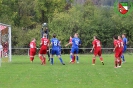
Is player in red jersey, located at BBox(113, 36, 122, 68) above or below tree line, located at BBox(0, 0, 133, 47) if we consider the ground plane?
below

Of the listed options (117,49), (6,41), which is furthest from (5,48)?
(117,49)

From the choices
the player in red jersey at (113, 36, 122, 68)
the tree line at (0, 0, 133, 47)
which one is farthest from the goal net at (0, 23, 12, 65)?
the tree line at (0, 0, 133, 47)

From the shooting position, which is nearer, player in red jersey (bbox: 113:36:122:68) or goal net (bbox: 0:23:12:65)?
player in red jersey (bbox: 113:36:122:68)

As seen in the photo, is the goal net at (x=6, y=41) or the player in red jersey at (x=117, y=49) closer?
the player in red jersey at (x=117, y=49)

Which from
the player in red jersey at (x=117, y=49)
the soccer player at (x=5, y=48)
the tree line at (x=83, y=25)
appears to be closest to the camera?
the player in red jersey at (x=117, y=49)

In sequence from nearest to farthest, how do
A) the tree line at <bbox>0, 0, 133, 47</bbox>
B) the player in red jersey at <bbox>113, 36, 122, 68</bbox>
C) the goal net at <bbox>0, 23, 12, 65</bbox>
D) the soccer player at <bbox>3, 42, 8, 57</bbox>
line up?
1. the player in red jersey at <bbox>113, 36, 122, 68</bbox>
2. the goal net at <bbox>0, 23, 12, 65</bbox>
3. the soccer player at <bbox>3, 42, 8, 57</bbox>
4. the tree line at <bbox>0, 0, 133, 47</bbox>

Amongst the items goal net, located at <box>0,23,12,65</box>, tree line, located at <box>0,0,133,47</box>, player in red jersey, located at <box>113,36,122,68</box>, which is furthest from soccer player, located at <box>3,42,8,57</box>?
tree line, located at <box>0,0,133,47</box>

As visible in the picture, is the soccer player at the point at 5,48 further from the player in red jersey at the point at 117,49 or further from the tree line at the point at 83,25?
the tree line at the point at 83,25

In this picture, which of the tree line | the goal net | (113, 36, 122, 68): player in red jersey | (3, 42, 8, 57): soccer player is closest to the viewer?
(113, 36, 122, 68): player in red jersey

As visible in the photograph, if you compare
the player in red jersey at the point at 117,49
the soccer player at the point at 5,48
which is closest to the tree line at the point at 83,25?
the soccer player at the point at 5,48

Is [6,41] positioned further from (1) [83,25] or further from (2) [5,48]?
(1) [83,25]

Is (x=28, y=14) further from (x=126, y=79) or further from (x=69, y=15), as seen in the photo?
(x=126, y=79)

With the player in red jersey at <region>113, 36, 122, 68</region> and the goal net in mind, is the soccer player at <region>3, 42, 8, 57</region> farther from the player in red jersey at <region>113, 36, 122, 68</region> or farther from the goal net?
the player in red jersey at <region>113, 36, 122, 68</region>

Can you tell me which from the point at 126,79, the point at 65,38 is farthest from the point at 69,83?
the point at 65,38
